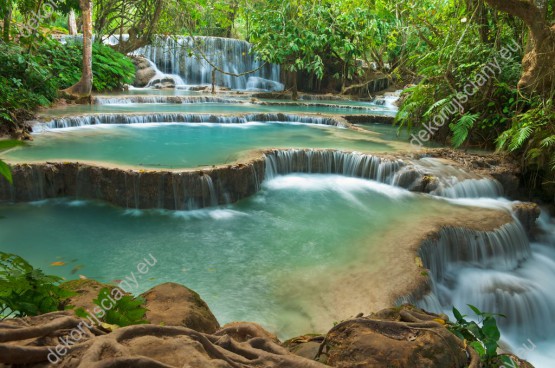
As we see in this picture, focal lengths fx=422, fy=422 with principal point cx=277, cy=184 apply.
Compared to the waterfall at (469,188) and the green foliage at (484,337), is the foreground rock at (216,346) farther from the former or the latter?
the waterfall at (469,188)

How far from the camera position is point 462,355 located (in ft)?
7.09

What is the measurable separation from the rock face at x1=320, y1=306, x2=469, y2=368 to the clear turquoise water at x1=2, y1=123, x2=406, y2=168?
5503 millimetres

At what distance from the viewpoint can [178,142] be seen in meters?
9.49

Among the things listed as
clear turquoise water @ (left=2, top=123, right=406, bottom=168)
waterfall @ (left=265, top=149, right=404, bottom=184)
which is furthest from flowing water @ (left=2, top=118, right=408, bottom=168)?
waterfall @ (left=265, top=149, right=404, bottom=184)

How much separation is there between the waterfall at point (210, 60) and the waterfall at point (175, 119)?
33.2ft

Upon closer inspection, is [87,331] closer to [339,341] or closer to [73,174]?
[339,341]

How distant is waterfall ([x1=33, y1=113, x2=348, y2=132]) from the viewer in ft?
34.0

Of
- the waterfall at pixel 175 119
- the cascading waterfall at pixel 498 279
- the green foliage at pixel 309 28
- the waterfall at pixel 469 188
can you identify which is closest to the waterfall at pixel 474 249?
the cascading waterfall at pixel 498 279

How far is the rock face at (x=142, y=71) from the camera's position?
21.0 metres

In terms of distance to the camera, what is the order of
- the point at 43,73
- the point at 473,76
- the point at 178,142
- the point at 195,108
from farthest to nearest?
Result: 1. the point at 195,108
2. the point at 43,73
3. the point at 178,142
4. the point at 473,76

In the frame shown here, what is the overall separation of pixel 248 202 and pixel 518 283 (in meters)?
4.05

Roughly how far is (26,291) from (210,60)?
21703mm

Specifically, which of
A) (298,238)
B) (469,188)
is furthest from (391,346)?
(469,188)

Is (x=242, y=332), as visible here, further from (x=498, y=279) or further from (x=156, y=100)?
(x=156, y=100)
